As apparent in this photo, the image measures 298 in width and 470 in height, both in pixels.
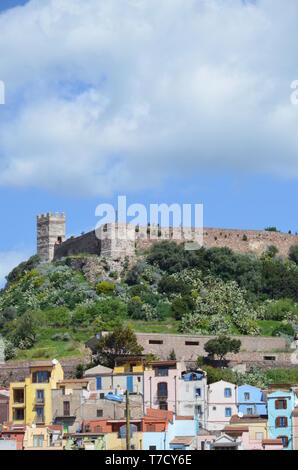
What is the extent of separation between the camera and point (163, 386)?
55281mm

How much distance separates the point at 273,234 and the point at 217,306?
12669 mm

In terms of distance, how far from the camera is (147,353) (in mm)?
64562

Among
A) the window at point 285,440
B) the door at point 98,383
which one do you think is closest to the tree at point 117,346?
the door at point 98,383

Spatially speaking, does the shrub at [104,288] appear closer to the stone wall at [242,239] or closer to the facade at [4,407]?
the stone wall at [242,239]

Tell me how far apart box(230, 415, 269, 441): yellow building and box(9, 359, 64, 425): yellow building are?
8.98 metres

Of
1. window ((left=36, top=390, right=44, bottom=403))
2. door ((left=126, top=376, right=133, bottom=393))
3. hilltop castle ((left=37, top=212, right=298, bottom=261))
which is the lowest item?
window ((left=36, top=390, right=44, bottom=403))

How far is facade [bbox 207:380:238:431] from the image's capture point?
5397cm

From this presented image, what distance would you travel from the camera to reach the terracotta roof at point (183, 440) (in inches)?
1785

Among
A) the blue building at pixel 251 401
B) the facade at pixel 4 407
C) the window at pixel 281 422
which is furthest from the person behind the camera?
the facade at pixel 4 407

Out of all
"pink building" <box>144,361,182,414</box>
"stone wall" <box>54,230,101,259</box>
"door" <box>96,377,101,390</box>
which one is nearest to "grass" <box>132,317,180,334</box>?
"stone wall" <box>54,230,101,259</box>

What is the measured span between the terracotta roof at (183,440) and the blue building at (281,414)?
537cm

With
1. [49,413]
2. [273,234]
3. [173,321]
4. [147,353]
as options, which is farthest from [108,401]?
[273,234]

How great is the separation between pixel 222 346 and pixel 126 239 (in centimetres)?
1639

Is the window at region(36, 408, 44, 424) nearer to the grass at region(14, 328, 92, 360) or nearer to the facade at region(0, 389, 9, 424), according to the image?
the facade at region(0, 389, 9, 424)
